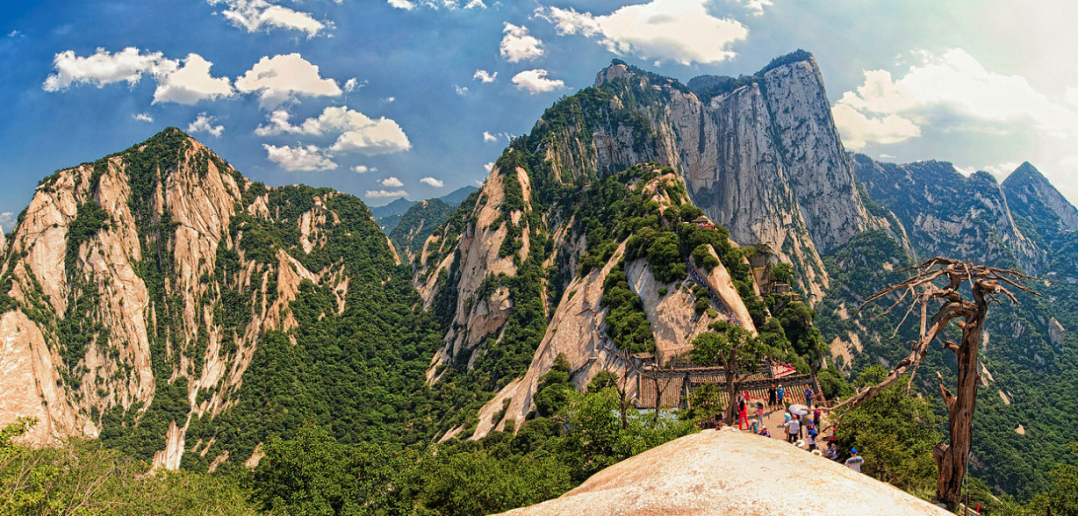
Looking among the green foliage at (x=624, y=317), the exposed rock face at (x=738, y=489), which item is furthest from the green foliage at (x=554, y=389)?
the exposed rock face at (x=738, y=489)

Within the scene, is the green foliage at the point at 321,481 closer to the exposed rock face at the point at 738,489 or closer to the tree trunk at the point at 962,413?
the exposed rock face at the point at 738,489

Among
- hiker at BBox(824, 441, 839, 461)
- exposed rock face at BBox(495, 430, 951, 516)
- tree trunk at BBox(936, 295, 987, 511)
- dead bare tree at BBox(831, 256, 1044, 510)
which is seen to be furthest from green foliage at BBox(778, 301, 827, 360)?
exposed rock face at BBox(495, 430, 951, 516)

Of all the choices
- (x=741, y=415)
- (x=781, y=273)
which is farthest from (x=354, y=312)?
(x=741, y=415)

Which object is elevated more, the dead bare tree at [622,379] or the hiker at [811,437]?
the hiker at [811,437]

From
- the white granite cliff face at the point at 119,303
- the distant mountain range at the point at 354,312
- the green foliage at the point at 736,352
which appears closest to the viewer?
the green foliage at the point at 736,352

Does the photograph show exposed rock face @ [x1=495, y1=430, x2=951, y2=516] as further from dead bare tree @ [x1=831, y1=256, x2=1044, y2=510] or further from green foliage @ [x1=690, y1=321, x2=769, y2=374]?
green foliage @ [x1=690, y1=321, x2=769, y2=374]

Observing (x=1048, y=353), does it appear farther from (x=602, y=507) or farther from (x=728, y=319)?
(x=602, y=507)

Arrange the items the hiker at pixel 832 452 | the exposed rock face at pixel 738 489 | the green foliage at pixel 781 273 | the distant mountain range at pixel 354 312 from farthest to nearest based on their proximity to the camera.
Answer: the distant mountain range at pixel 354 312, the green foliage at pixel 781 273, the hiker at pixel 832 452, the exposed rock face at pixel 738 489
